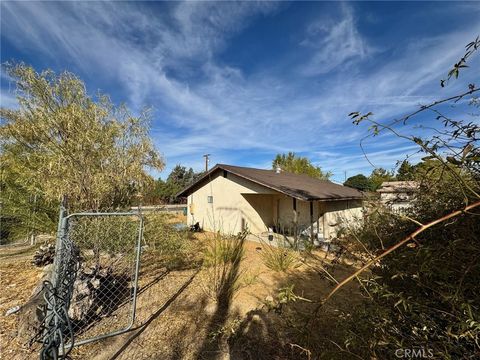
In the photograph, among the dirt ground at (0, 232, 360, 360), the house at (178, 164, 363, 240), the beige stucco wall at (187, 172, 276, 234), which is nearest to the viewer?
the dirt ground at (0, 232, 360, 360)

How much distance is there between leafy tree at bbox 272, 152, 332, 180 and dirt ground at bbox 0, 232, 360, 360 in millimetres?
25723

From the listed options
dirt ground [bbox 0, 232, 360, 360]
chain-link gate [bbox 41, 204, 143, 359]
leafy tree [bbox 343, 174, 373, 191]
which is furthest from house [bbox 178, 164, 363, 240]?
leafy tree [bbox 343, 174, 373, 191]

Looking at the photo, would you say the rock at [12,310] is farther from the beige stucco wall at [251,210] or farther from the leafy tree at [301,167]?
the leafy tree at [301,167]

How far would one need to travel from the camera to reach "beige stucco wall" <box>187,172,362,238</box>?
13207 millimetres

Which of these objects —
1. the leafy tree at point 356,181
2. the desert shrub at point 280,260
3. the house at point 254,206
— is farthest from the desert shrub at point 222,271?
the leafy tree at point 356,181

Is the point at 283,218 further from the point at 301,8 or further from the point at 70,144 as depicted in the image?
the point at 70,144

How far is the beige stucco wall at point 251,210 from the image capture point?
1321cm

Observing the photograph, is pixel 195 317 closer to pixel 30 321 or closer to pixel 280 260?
pixel 30 321

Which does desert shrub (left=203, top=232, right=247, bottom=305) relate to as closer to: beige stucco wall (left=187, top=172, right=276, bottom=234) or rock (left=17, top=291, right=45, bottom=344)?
rock (left=17, top=291, right=45, bottom=344)

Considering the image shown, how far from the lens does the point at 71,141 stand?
5.68m

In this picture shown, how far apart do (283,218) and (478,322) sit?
1379 centimetres

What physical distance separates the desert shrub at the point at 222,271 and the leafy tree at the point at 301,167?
25572 millimetres

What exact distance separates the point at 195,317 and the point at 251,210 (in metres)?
9.05

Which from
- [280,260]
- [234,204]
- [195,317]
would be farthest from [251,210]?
[195,317]
